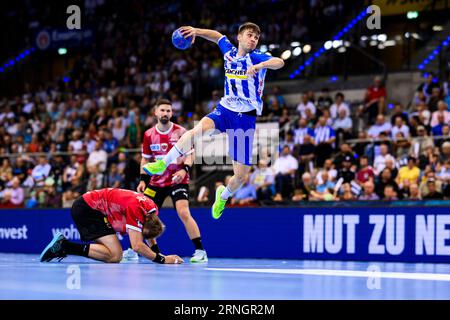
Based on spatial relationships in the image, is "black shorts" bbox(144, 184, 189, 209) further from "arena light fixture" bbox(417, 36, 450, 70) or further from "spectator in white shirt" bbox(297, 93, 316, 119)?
"arena light fixture" bbox(417, 36, 450, 70)

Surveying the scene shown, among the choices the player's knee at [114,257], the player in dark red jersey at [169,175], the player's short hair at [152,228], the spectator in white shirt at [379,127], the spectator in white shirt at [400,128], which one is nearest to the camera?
the player's short hair at [152,228]

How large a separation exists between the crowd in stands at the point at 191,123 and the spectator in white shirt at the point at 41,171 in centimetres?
3

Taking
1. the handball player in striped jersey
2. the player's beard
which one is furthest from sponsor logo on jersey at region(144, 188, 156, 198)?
the handball player in striped jersey

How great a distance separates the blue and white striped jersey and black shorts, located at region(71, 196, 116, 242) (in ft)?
8.20

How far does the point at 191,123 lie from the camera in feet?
82.1

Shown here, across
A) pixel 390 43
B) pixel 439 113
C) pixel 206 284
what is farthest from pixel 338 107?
pixel 206 284

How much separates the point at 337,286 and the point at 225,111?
15.2ft

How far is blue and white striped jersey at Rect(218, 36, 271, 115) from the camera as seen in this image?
1301 centimetres

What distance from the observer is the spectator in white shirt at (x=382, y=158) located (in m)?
17.9

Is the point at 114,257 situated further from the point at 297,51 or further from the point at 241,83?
the point at 297,51

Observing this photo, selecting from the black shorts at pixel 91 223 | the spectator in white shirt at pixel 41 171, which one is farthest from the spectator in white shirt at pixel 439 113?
the spectator in white shirt at pixel 41 171

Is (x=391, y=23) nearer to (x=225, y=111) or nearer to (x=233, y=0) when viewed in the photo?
(x=233, y=0)

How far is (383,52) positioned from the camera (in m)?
25.8

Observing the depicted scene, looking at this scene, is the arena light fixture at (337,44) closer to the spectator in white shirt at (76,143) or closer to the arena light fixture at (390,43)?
the arena light fixture at (390,43)
